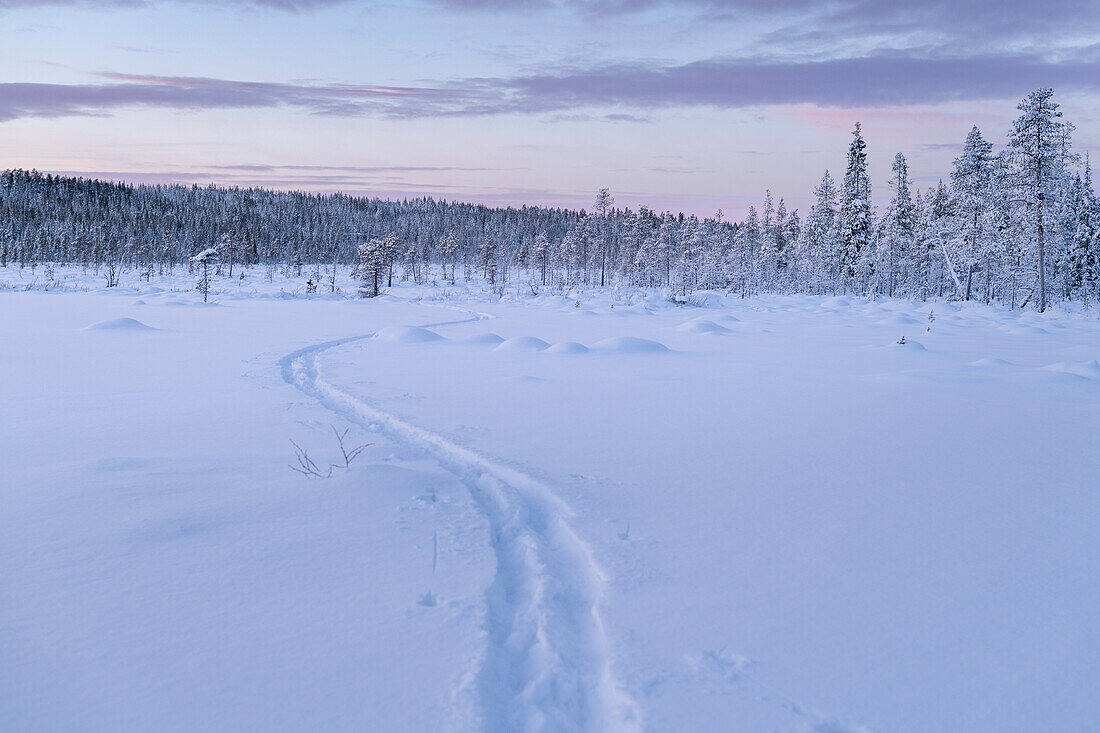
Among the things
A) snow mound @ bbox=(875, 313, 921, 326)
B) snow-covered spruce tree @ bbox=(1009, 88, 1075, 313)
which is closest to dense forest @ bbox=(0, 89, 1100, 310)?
snow-covered spruce tree @ bbox=(1009, 88, 1075, 313)

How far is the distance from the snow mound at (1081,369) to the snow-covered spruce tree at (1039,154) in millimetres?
19935

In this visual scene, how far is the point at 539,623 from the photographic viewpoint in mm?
2869

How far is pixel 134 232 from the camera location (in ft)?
311

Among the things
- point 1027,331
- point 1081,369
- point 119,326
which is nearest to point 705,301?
point 1027,331

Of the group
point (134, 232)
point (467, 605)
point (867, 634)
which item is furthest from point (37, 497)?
point (134, 232)

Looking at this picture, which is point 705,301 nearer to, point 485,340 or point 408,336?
point 485,340

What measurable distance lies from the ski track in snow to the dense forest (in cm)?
2674

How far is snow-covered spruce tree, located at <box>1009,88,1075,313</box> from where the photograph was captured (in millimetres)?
25484

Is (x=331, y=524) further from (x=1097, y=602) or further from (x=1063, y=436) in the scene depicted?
(x=1063, y=436)

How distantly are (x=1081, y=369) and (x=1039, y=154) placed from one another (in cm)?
2189

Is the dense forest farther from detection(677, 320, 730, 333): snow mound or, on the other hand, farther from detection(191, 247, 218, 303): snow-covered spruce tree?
detection(677, 320, 730, 333): snow mound

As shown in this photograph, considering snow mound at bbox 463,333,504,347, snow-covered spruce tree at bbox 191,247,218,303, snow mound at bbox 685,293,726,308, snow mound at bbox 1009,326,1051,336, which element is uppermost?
snow-covered spruce tree at bbox 191,247,218,303

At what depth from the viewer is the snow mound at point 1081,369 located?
9.55m

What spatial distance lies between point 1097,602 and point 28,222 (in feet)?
389
